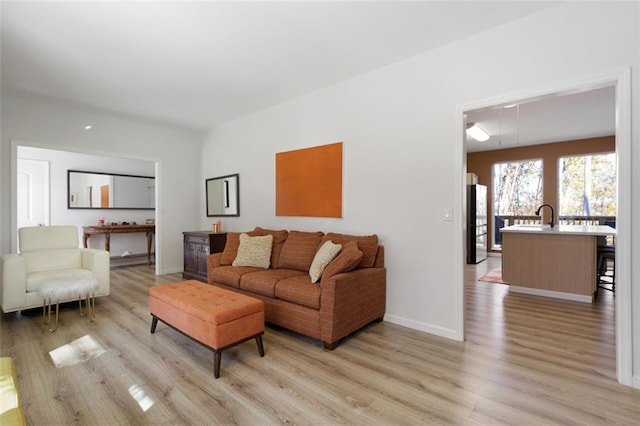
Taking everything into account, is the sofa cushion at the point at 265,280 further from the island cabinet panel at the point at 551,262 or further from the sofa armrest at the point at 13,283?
the island cabinet panel at the point at 551,262

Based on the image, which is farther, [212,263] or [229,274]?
[212,263]

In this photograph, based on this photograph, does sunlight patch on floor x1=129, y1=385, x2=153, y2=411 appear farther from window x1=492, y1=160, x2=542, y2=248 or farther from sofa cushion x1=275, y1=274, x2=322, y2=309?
window x1=492, y1=160, x2=542, y2=248

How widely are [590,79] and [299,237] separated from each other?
285 cm

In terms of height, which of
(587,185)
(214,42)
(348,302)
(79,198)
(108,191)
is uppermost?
(214,42)

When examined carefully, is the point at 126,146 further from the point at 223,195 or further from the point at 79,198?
the point at 79,198

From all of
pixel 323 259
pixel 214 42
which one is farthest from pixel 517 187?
pixel 214 42

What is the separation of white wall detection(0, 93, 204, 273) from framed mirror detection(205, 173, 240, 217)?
415 millimetres

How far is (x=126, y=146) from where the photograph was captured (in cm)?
499

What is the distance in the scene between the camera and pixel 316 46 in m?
2.82

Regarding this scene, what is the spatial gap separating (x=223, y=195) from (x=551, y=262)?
16.6ft

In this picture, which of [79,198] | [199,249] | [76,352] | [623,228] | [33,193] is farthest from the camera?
[79,198]

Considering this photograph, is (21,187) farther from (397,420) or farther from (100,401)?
(397,420)

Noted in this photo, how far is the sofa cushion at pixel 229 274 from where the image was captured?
334 cm

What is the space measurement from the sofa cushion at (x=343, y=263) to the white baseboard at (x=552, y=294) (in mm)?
3014
